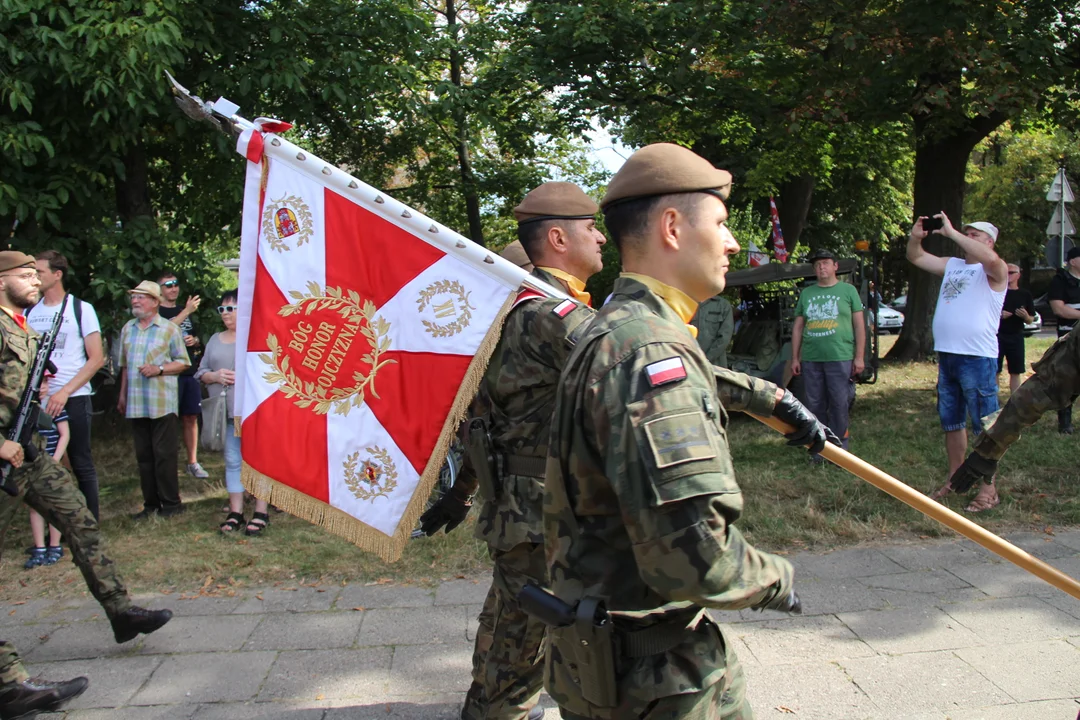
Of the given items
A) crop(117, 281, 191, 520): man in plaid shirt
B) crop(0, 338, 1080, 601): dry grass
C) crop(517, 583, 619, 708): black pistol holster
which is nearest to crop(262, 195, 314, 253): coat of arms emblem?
crop(517, 583, 619, 708): black pistol holster

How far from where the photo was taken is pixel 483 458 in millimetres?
3221

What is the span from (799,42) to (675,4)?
2.03m

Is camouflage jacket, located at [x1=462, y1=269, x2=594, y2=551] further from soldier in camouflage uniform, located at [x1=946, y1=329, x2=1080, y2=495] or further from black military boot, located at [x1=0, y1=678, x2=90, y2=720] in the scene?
black military boot, located at [x1=0, y1=678, x2=90, y2=720]

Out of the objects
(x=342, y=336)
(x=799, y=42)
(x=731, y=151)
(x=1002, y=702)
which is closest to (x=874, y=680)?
(x=1002, y=702)

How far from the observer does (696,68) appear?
13.0 meters

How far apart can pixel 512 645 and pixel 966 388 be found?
16.0 ft

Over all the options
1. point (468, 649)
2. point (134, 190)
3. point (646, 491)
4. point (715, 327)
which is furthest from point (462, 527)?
point (134, 190)

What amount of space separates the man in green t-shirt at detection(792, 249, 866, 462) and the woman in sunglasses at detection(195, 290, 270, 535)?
4.77 m

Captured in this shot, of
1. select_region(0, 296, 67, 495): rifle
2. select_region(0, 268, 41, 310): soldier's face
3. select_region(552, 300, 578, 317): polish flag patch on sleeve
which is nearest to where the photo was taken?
select_region(552, 300, 578, 317): polish flag patch on sleeve

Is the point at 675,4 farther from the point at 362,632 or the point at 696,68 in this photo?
the point at 362,632

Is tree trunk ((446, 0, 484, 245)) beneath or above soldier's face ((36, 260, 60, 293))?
above

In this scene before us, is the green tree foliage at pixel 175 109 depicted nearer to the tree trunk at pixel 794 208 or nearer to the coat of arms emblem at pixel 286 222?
the coat of arms emblem at pixel 286 222

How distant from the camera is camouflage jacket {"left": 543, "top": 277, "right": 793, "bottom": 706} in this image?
5.64 feet

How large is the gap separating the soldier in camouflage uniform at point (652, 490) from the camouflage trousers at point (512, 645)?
96 cm
